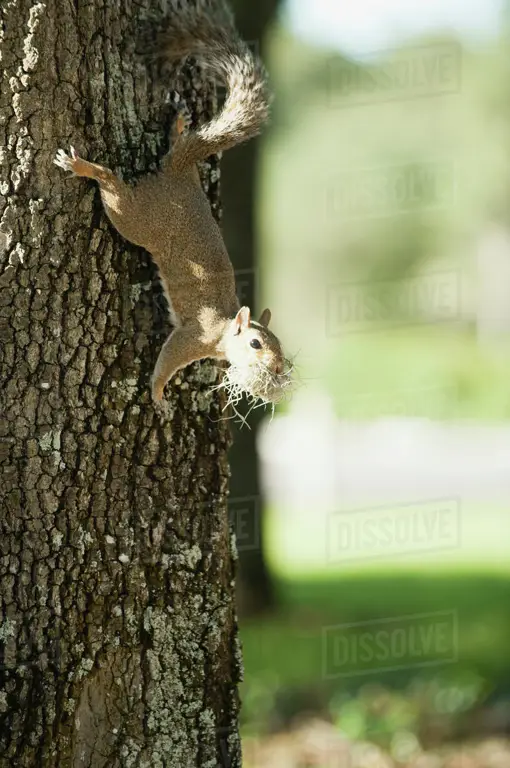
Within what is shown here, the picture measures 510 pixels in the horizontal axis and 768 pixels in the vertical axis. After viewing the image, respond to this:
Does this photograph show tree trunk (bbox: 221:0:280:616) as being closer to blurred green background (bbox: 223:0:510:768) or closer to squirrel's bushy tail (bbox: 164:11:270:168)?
blurred green background (bbox: 223:0:510:768)

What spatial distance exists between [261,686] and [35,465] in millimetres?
3049

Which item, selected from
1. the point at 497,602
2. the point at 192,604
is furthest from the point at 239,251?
the point at 192,604

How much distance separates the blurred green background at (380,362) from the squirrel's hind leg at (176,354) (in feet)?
0.91

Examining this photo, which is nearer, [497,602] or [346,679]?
[346,679]

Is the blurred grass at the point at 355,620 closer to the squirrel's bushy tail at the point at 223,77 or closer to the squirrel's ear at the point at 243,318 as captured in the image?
the squirrel's ear at the point at 243,318

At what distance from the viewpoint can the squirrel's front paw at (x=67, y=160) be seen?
2.40m

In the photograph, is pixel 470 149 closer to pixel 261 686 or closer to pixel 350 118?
pixel 350 118

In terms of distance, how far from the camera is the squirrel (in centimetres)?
244

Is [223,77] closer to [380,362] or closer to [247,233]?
[247,233]

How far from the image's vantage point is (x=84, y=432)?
8.26 ft

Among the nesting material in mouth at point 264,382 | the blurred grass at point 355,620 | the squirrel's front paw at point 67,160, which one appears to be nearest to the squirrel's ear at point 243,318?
the nesting material in mouth at point 264,382

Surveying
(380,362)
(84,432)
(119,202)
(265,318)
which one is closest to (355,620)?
Result: (265,318)

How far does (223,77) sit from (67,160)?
61 centimetres

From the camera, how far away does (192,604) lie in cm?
269
